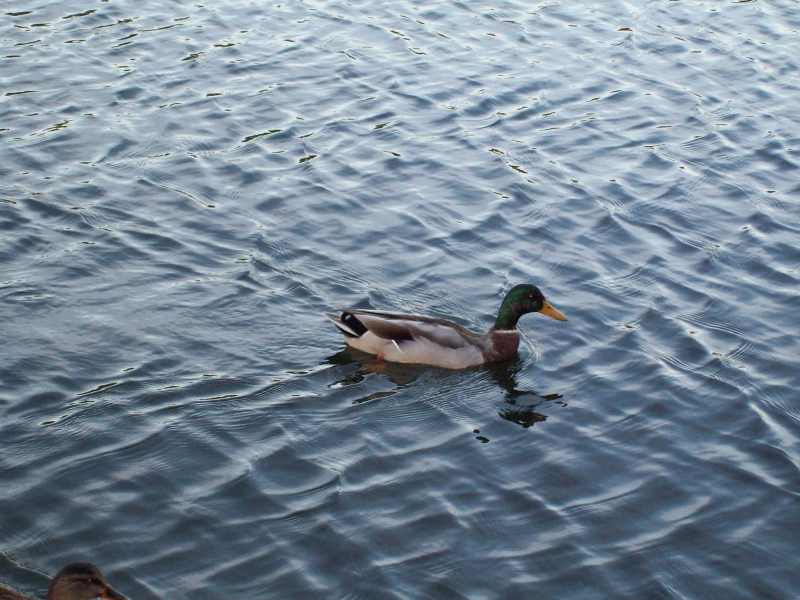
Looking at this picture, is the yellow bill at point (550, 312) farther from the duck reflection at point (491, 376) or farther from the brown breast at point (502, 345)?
the duck reflection at point (491, 376)

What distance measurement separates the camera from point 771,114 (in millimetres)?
14469

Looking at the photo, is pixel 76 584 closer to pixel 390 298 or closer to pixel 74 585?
pixel 74 585

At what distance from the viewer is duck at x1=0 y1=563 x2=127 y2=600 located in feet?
19.7

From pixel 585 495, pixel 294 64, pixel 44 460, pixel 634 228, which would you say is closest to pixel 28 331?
pixel 44 460

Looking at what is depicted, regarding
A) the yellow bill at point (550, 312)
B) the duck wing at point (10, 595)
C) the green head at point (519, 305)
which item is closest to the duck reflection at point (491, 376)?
the green head at point (519, 305)

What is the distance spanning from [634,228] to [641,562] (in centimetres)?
532

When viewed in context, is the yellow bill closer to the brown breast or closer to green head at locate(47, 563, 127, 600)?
the brown breast

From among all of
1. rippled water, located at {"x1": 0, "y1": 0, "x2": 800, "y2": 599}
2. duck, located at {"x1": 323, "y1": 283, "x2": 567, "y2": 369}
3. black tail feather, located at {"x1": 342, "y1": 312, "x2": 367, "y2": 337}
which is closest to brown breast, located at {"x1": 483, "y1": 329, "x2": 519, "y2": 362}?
duck, located at {"x1": 323, "y1": 283, "x2": 567, "y2": 369}

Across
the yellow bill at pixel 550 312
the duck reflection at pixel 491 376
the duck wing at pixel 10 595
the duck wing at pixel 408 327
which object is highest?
the duck wing at pixel 10 595

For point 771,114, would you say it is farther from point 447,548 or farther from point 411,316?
point 447,548

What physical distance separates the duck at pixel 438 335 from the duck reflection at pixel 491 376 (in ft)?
0.21

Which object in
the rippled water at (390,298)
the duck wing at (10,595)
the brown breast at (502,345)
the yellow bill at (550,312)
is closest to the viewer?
the duck wing at (10,595)

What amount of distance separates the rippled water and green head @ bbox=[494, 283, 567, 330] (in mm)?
400

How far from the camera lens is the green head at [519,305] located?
9.74m
